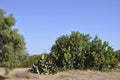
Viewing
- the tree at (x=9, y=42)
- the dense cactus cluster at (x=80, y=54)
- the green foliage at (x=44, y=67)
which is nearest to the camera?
the tree at (x=9, y=42)

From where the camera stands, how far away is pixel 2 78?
2300 centimetres

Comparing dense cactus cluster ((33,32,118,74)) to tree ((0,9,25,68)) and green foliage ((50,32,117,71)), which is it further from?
tree ((0,9,25,68))

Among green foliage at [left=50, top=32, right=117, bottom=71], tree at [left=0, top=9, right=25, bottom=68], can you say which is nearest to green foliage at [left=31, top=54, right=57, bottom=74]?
green foliage at [left=50, top=32, right=117, bottom=71]

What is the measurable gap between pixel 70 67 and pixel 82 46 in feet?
7.02

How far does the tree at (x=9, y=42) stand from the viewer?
22.3 metres

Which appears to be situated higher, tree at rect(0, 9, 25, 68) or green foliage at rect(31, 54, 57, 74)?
tree at rect(0, 9, 25, 68)

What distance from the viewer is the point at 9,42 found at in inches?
896

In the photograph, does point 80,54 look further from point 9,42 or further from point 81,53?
point 9,42

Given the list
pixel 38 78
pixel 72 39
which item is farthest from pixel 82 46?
pixel 38 78

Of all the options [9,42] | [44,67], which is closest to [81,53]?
[44,67]

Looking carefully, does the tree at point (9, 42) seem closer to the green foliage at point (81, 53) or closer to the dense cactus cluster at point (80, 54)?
the dense cactus cluster at point (80, 54)

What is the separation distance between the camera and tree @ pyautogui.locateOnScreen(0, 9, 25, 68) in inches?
878

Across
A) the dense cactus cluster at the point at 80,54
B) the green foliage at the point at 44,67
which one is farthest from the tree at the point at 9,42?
the dense cactus cluster at the point at 80,54

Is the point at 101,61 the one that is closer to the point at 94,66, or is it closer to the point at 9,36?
the point at 94,66
